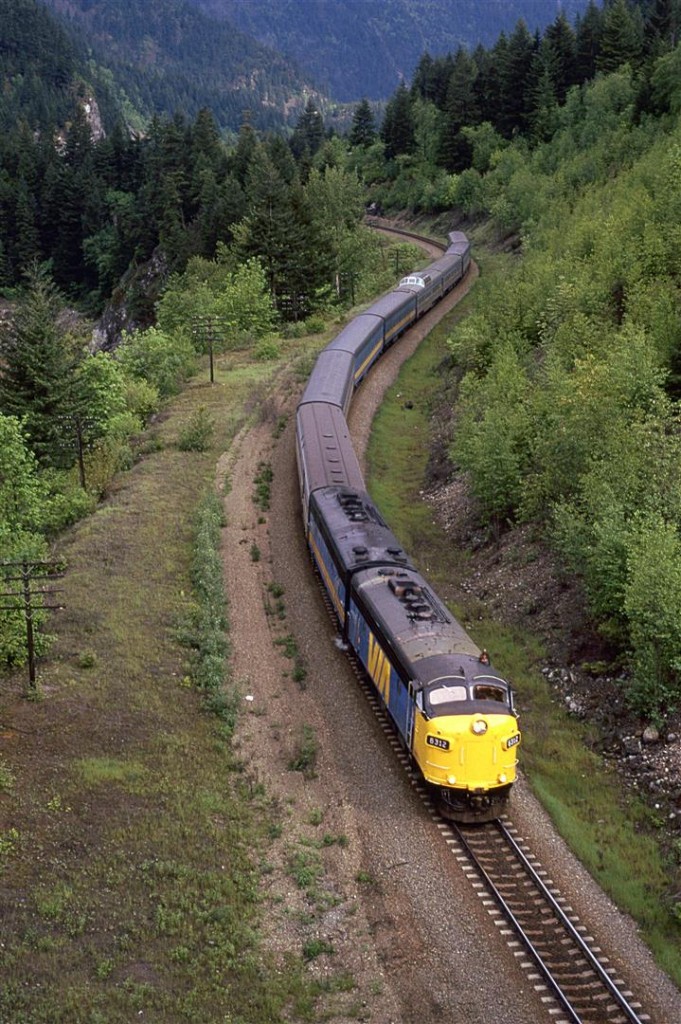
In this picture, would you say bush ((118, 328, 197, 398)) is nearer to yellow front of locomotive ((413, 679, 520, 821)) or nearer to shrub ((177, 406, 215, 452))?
shrub ((177, 406, 215, 452))

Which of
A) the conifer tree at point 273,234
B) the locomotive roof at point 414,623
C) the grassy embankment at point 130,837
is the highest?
the conifer tree at point 273,234

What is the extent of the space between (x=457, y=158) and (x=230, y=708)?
356ft

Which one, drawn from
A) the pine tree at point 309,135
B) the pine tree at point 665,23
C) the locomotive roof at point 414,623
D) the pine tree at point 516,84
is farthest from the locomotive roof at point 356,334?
the pine tree at point 309,135

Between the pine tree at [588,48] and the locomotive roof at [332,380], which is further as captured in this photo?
the pine tree at [588,48]

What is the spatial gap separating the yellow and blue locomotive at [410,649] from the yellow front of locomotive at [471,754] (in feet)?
0.07

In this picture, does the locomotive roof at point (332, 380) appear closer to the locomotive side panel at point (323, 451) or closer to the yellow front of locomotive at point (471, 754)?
the locomotive side panel at point (323, 451)

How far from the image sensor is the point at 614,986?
1617cm

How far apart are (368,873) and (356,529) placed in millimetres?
12609

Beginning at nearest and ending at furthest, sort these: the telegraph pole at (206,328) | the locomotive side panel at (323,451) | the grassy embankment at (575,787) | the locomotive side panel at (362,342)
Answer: the grassy embankment at (575,787) → the locomotive side panel at (323,451) → the locomotive side panel at (362,342) → the telegraph pole at (206,328)

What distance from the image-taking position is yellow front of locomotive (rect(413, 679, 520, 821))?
65.3 ft

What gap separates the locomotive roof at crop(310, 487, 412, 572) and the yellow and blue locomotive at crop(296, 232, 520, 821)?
0.12ft

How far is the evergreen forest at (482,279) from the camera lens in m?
28.5

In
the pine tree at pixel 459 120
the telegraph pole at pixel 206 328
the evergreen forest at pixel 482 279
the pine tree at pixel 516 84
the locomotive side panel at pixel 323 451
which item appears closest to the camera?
the evergreen forest at pixel 482 279

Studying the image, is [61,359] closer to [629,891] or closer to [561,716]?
[561,716]
